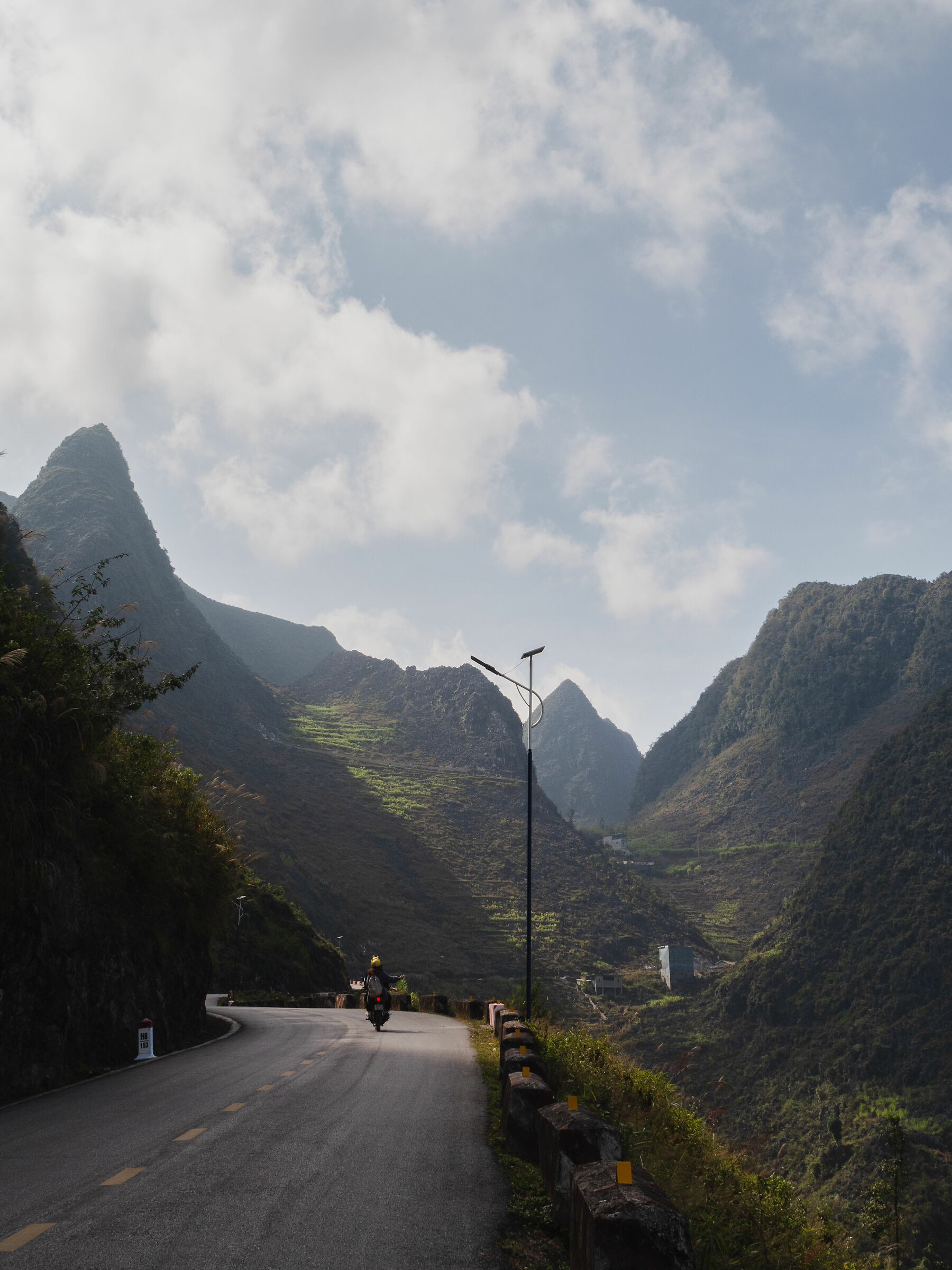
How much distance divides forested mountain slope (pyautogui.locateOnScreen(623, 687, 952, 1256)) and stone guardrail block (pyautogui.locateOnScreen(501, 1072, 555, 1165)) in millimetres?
92076

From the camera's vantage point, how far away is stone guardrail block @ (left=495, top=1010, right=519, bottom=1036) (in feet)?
59.6

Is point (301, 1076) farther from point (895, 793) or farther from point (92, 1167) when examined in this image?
point (895, 793)

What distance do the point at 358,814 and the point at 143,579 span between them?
217 feet

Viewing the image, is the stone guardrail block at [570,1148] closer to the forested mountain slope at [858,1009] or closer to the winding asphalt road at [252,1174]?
the winding asphalt road at [252,1174]

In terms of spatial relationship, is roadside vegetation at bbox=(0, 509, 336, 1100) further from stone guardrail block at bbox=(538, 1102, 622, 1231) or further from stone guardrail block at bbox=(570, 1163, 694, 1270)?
stone guardrail block at bbox=(570, 1163, 694, 1270)

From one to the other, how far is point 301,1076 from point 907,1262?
281ft

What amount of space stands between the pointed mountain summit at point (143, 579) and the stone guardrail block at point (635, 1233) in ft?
421

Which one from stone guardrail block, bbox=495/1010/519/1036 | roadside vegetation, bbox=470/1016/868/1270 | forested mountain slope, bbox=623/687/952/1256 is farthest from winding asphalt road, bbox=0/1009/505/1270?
forested mountain slope, bbox=623/687/952/1256

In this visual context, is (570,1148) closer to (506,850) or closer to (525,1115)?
(525,1115)

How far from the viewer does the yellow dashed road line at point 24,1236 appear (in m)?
5.27

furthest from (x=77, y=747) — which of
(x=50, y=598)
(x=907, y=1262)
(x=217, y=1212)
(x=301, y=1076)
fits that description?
(x=907, y=1262)

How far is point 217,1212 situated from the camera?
6.02 m

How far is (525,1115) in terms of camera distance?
883 centimetres

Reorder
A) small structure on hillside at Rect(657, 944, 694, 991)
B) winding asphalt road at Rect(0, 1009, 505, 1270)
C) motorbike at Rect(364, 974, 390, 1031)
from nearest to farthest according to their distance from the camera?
winding asphalt road at Rect(0, 1009, 505, 1270), motorbike at Rect(364, 974, 390, 1031), small structure on hillside at Rect(657, 944, 694, 991)
